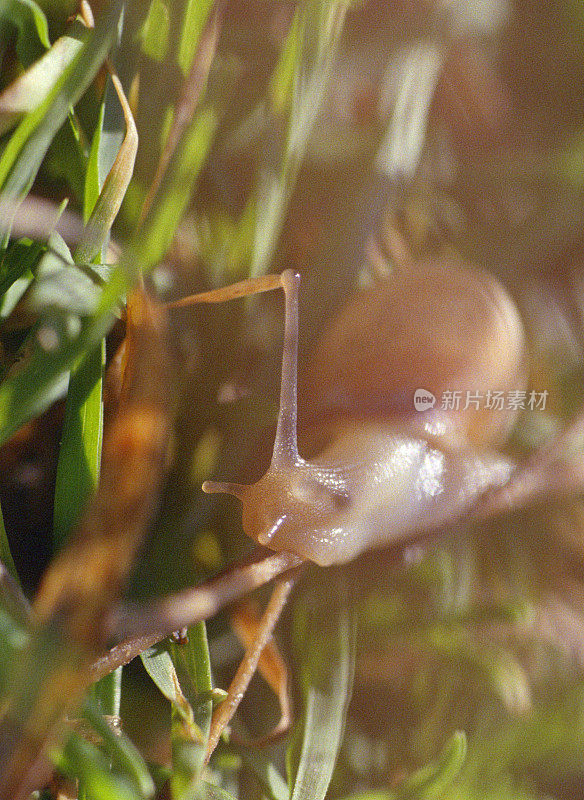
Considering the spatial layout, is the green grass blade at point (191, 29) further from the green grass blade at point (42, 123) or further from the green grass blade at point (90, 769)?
the green grass blade at point (90, 769)

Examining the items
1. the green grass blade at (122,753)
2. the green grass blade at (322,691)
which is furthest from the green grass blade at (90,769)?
the green grass blade at (322,691)

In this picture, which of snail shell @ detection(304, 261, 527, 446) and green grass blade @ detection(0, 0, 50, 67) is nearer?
green grass blade @ detection(0, 0, 50, 67)

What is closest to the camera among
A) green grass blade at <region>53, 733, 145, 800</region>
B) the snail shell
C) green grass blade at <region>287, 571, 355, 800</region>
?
green grass blade at <region>53, 733, 145, 800</region>

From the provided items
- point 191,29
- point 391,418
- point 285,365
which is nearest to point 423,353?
point 391,418

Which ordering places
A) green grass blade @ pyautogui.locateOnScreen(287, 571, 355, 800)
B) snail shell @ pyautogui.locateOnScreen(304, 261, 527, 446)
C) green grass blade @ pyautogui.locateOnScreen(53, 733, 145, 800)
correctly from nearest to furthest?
green grass blade @ pyautogui.locateOnScreen(53, 733, 145, 800), green grass blade @ pyautogui.locateOnScreen(287, 571, 355, 800), snail shell @ pyautogui.locateOnScreen(304, 261, 527, 446)

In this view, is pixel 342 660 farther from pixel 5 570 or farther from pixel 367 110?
pixel 367 110

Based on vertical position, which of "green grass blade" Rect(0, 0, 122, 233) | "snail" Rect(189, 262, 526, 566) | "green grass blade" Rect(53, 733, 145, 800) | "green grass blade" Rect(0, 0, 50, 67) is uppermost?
"green grass blade" Rect(0, 0, 50, 67)

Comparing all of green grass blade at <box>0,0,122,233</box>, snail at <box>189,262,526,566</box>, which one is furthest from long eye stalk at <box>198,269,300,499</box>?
green grass blade at <box>0,0,122,233</box>

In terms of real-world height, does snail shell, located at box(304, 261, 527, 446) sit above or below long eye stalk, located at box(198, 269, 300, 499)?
below

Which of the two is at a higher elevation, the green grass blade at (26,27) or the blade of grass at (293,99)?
the green grass blade at (26,27)

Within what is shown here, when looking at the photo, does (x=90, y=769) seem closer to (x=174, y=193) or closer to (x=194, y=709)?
(x=194, y=709)

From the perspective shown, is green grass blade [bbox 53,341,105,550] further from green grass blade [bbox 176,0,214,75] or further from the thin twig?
green grass blade [bbox 176,0,214,75]
